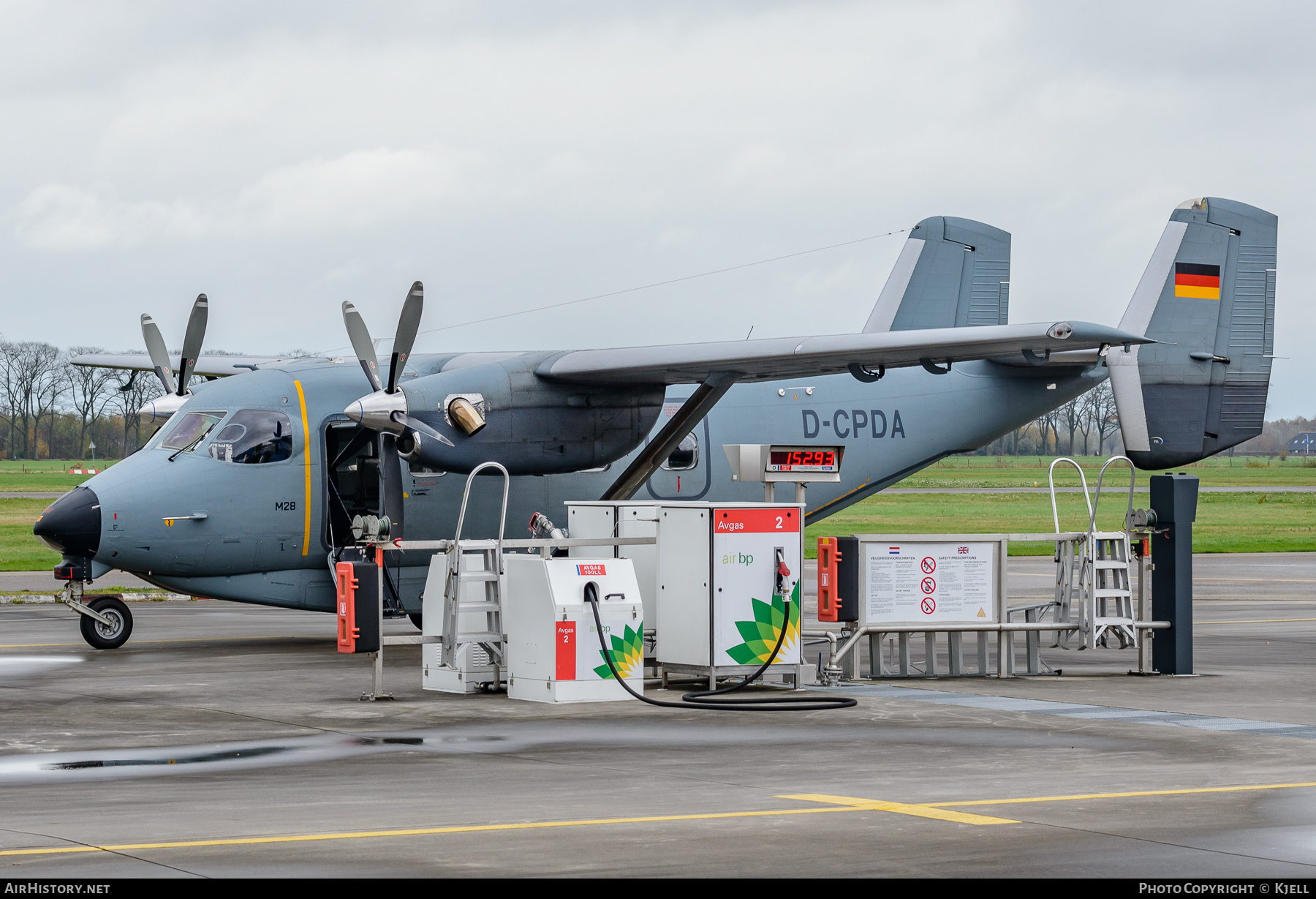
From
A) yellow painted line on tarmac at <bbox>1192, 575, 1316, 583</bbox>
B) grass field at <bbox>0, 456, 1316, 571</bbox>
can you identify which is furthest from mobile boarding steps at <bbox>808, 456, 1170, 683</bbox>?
grass field at <bbox>0, 456, 1316, 571</bbox>

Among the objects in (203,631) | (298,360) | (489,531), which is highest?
(298,360)

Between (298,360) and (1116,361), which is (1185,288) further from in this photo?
(298,360)

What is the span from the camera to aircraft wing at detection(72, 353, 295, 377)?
2412 cm

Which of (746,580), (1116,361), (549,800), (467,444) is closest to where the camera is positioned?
(549,800)

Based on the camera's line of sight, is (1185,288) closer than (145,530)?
No

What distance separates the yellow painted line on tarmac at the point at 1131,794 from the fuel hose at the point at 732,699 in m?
4.40

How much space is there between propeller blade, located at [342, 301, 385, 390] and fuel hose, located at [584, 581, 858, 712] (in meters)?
5.04

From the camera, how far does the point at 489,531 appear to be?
1983 cm

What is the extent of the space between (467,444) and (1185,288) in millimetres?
10363

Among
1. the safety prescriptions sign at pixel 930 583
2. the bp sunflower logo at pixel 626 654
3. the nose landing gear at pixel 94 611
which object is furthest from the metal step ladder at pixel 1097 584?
the nose landing gear at pixel 94 611

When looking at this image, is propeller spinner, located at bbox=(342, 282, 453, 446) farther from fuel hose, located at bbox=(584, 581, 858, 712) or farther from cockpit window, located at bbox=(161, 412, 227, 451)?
fuel hose, located at bbox=(584, 581, 858, 712)

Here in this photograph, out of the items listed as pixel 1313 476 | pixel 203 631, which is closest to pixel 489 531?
pixel 203 631

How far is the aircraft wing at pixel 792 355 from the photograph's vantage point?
16.8 meters

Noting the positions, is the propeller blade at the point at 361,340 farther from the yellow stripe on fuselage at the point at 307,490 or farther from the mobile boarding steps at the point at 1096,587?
the mobile boarding steps at the point at 1096,587
